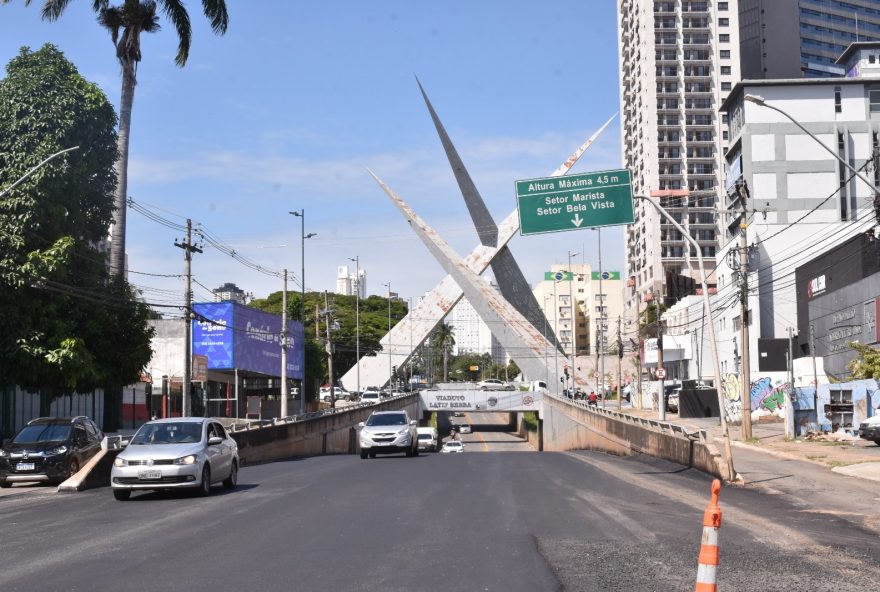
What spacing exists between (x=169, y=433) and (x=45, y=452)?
244 inches

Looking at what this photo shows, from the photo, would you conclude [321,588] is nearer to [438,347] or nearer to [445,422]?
[445,422]

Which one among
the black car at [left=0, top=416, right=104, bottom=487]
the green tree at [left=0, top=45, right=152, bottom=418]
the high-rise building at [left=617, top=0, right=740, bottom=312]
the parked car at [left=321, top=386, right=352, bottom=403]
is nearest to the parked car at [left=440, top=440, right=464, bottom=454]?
the green tree at [left=0, top=45, right=152, bottom=418]

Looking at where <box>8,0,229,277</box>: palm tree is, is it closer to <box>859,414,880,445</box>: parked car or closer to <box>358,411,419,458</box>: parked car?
<box>358,411,419,458</box>: parked car

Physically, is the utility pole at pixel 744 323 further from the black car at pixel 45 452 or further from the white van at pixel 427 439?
the white van at pixel 427 439

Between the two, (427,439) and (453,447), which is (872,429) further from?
(453,447)

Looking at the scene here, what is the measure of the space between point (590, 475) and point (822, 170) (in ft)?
189

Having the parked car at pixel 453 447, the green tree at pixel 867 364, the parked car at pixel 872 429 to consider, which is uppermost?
the green tree at pixel 867 364

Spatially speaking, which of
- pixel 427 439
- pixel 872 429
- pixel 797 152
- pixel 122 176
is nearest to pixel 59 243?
pixel 122 176

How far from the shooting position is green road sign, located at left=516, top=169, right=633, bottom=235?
2409cm

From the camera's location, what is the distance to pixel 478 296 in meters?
98.4

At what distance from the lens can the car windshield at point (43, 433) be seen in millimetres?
23953

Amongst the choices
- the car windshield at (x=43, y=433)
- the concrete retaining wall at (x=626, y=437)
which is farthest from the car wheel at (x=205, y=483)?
the concrete retaining wall at (x=626, y=437)

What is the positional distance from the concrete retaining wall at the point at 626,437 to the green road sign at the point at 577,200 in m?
6.16

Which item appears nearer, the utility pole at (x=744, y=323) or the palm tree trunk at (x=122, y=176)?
the utility pole at (x=744, y=323)
